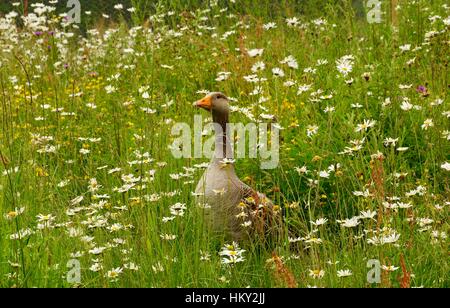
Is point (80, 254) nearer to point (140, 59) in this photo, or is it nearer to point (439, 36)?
point (439, 36)

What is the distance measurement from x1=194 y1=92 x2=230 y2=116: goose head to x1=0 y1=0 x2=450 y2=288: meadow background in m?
0.19

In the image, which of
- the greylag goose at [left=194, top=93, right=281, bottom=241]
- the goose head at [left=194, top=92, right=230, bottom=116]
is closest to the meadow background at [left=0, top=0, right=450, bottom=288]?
the greylag goose at [left=194, top=93, right=281, bottom=241]

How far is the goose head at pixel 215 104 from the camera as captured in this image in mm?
4133

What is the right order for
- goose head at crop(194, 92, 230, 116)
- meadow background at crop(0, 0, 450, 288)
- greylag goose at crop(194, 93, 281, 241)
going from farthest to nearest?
goose head at crop(194, 92, 230, 116) < greylag goose at crop(194, 93, 281, 241) < meadow background at crop(0, 0, 450, 288)

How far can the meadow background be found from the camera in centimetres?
315

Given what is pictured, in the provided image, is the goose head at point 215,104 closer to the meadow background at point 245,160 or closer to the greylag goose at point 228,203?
the meadow background at point 245,160

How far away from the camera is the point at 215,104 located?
4172 millimetres

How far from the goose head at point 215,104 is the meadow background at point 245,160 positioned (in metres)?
0.19

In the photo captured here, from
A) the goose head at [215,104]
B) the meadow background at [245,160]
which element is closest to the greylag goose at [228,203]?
the meadow background at [245,160]

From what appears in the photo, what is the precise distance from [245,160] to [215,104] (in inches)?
18.4

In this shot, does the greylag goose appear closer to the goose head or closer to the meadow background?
the meadow background

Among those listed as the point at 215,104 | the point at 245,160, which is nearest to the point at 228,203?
the point at 215,104
